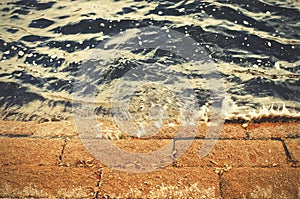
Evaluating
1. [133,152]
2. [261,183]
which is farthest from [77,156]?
[261,183]

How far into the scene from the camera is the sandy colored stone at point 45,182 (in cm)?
181

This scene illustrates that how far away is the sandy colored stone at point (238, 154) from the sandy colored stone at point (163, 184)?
0.28ft

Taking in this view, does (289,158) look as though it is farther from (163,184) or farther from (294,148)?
(163,184)

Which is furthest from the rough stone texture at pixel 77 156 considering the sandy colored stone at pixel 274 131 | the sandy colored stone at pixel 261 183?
the sandy colored stone at pixel 274 131

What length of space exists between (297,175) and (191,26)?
2792 mm

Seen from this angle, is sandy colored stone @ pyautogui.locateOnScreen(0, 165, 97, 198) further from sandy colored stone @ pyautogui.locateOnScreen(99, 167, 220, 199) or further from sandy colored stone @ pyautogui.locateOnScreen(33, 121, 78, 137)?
sandy colored stone @ pyautogui.locateOnScreen(33, 121, 78, 137)

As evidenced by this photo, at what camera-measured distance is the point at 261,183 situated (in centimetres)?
179

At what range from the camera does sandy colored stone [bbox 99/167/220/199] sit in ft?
5.82

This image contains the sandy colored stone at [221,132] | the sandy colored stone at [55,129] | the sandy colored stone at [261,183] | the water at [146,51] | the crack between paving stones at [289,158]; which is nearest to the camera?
the sandy colored stone at [261,183]

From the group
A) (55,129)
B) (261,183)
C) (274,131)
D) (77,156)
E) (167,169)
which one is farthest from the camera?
(55,129)

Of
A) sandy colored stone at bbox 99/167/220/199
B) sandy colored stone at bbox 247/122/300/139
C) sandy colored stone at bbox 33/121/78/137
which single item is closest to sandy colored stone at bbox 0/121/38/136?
sandy colored stone at bbox 33/121/78/137

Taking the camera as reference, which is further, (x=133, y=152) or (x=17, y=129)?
(x=17, y=129)

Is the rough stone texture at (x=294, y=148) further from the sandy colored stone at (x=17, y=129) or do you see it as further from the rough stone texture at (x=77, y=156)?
the sandy colored stone at (x=17, y=129)

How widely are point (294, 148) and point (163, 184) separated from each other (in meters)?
0.94
